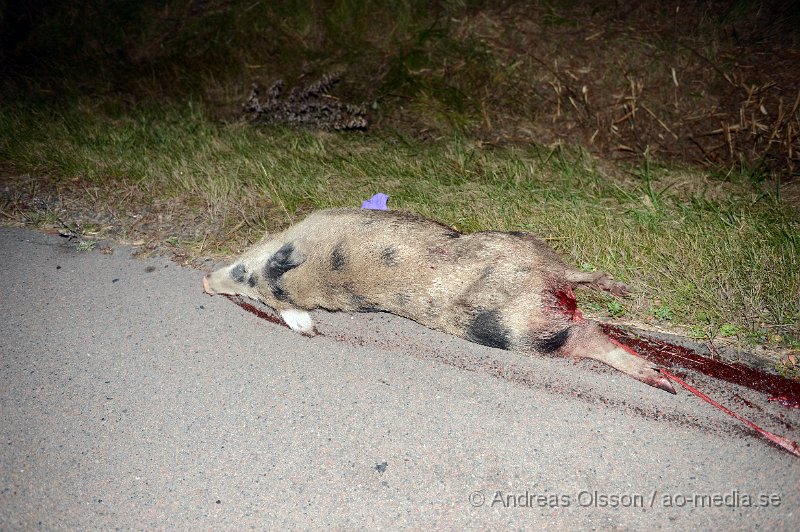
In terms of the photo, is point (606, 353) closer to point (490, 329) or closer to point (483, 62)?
point (490, 329)

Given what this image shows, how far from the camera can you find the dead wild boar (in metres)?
2.66

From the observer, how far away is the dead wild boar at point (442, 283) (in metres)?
2.66

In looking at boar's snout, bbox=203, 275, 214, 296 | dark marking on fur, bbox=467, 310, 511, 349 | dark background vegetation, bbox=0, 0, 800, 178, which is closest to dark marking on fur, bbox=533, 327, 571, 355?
dark marking on fur, bbox=467, 310, 511, 349

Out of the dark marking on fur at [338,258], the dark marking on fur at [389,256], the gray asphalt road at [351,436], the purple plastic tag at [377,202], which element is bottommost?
the gray asphalt road at [351,436]

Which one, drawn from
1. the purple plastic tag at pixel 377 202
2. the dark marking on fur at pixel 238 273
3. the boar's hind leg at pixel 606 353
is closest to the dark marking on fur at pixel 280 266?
the dark marking on fur at pixel 238 273

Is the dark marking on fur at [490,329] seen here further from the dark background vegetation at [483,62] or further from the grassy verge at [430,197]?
the dark background vegetation at [483,62]

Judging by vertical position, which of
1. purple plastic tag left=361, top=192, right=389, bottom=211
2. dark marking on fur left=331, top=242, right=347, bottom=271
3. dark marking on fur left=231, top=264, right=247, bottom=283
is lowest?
dark marking on fur left=231, top=264, right=247, bottom=283

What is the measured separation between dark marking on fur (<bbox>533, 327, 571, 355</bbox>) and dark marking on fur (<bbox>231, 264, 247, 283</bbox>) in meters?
1.86

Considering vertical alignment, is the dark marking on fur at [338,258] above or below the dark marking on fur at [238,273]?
above

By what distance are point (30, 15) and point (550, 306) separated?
775 cm

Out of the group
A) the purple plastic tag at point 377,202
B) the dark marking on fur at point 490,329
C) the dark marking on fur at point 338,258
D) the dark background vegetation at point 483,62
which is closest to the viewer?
the dark marking on fur at point 490,329

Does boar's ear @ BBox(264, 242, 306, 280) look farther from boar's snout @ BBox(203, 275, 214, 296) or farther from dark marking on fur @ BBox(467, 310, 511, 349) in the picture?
dark marking on fur @ BBox(467, 310, 511, 349)

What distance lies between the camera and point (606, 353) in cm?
271

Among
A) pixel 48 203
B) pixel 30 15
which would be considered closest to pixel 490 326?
pixel 48 203
